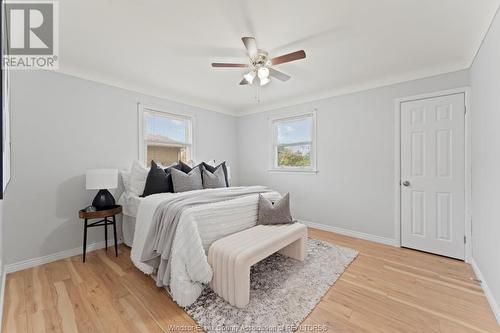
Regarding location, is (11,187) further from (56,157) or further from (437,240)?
(437,240)

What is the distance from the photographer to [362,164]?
341 cm

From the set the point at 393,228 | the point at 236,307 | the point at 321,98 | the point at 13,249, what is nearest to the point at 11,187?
the point at 13,249

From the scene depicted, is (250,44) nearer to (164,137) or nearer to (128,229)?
(164,137)

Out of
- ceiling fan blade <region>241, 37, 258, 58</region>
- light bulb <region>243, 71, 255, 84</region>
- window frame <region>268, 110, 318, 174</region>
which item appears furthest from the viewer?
window frame <region>268, 110, 318, 174</region>

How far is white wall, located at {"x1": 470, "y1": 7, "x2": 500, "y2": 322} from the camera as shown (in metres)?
1.77

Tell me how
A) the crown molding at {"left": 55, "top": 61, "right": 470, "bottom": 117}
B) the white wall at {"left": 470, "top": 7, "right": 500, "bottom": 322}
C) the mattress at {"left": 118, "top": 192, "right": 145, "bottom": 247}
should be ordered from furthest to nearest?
1. the mattress at {"left": 118, "top": 192, "right": 145, "bottom": 247}
2. the crown molding at {"left": 55, "top": 61, "right": 470, "bottom": 117}
3. the white wall at {"left": 470, "top": 7, "right": 500, "bottom": 322}

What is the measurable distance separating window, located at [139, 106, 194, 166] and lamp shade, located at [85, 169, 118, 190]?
82cm

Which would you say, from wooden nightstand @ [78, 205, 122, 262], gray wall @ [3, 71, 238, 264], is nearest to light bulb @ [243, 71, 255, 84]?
gray wall @ [3, 71, 238, 264]

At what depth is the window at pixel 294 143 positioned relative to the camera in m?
4.03

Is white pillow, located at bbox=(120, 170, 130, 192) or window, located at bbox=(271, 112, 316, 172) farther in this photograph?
window, located at bbox=(271, 112, 316, 172)

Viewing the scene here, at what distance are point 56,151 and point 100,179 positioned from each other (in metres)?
0.68

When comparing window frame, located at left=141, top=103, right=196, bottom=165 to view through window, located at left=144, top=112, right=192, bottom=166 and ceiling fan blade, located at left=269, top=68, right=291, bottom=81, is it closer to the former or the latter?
view through window, located at left=144, top=112, right=192, bottom=166

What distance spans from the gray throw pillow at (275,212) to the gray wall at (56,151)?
223 cm

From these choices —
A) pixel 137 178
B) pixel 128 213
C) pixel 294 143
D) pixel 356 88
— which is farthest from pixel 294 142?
pixel 128 213
